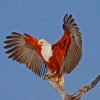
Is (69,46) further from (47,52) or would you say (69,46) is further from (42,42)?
(42,42)

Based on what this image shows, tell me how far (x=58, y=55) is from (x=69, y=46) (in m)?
0.36

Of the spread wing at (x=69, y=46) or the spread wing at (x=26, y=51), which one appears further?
the spread wing at (x=26, y=51)

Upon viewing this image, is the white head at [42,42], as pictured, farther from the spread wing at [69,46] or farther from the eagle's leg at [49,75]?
the eagle's leg at [49,75]

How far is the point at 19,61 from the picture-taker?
1410 centimetres

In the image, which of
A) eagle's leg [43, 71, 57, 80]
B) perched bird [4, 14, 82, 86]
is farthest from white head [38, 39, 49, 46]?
eagle's leg [43, 71, 57, 80]

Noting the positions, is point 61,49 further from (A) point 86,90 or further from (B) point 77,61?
(A) point 86,90

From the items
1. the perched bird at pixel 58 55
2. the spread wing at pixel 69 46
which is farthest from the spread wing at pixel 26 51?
the spread wing at pixel 69 46

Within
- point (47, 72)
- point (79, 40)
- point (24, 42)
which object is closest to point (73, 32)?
point (79, 40)

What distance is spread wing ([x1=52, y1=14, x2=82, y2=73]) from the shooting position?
40.8ft

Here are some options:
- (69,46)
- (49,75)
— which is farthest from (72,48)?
(49,75)

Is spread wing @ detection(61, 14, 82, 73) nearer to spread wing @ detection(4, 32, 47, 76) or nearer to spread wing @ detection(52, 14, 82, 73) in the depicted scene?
spread wing @ detection(52, 14, 82, 73)

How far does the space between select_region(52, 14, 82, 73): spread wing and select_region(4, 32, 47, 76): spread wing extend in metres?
1.00

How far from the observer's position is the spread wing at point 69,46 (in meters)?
12.4

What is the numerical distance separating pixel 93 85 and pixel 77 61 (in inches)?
68.2
